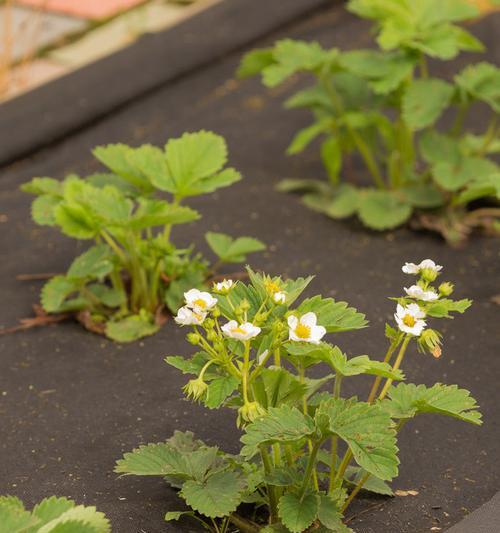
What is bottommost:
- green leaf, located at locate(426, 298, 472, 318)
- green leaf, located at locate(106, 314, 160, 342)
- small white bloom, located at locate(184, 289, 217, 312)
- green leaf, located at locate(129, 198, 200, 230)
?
green leaf, located at locate(106, 314, 160, 342)

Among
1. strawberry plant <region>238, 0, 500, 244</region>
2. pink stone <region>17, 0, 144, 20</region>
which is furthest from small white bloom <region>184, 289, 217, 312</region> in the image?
pink stone <region>17, 0, 144, 20</region>

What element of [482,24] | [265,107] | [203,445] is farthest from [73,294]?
[482,24]

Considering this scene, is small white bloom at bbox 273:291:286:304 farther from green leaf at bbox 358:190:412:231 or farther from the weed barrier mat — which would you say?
green leaf at bbox 358:190:412:231

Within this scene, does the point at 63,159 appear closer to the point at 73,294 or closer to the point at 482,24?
the point at 73,294

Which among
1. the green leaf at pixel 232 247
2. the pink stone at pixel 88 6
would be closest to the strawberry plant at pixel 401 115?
the green leaf at pixel 232 247

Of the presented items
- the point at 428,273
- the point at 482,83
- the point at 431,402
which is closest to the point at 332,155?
the point at 482,83
